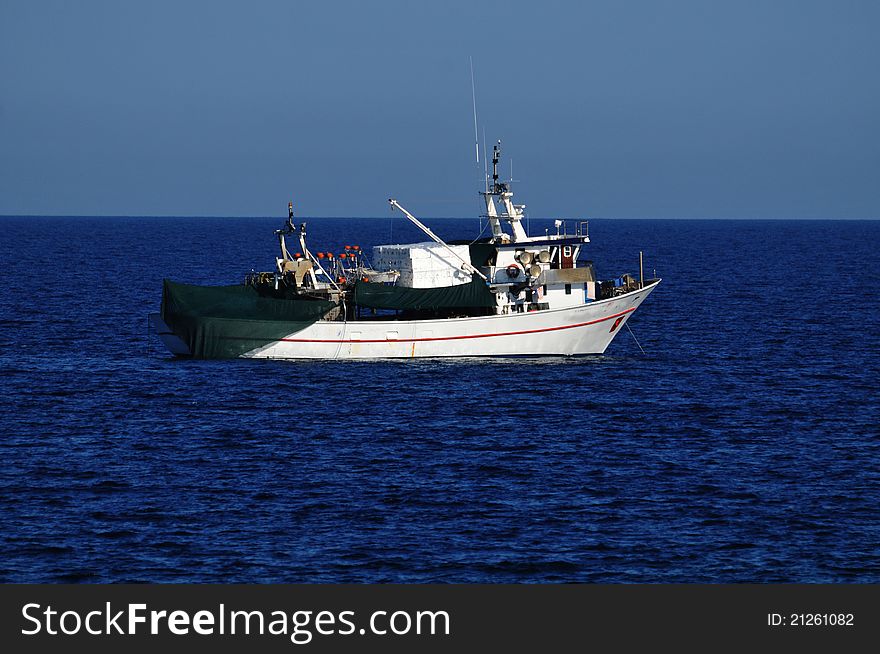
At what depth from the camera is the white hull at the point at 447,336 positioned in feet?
243

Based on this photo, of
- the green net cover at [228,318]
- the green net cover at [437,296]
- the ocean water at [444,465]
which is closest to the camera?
the ocean water at [444,465]

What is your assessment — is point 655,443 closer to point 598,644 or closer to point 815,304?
point 598,644

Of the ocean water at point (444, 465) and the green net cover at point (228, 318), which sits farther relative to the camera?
the green net cover at point (228, 318)

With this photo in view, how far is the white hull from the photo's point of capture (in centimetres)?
7394

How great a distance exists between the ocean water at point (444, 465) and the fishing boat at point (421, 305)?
1544 millimetres

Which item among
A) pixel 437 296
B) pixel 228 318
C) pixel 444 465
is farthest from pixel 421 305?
pixel 444 465

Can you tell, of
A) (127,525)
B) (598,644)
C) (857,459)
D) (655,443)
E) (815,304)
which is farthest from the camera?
(815,304)

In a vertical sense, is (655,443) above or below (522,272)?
below

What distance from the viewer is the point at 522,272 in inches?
3017

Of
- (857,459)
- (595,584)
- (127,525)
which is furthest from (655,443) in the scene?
(127,525)

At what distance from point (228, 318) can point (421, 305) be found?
11.1 meters

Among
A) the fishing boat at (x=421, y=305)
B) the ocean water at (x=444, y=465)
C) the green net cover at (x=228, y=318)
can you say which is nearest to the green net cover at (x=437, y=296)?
the fishing boat at (x=421, y=305)

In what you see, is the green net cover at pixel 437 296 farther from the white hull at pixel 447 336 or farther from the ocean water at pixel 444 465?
the ocean water at pixel 444 465

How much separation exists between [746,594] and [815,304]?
290 feet
